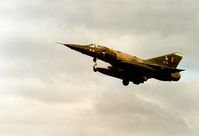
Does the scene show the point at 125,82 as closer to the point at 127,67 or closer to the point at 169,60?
the point at 127,67

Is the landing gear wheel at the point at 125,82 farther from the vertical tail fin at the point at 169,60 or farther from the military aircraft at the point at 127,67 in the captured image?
the vertical tail fin at the point at 169,60

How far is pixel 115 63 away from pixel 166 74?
323 inches

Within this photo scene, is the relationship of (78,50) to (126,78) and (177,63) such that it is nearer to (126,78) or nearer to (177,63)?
(126,78)

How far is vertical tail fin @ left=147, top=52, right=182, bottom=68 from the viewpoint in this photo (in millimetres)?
84625

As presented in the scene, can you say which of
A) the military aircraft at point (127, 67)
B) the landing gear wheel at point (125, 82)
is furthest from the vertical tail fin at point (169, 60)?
the landing gear wheel at point (125, 82)

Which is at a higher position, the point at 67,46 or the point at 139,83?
the point at 67,46

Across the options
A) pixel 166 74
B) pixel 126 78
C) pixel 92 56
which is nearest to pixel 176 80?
pixel 166 74

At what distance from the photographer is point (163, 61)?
8494cm

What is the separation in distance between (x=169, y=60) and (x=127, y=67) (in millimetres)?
9833

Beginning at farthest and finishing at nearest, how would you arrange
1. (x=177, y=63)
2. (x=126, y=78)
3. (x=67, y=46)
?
1. (x=177, y=63)
2. (x=126, y=78)
3. (x=67, y=46)

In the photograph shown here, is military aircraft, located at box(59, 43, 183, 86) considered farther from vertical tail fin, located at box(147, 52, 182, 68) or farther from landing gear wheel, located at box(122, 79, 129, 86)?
vertical tail fin, located at box(147, 52, 182, 68)

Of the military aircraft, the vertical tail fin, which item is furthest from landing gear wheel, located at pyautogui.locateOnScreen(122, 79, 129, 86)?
the vertical tail fin

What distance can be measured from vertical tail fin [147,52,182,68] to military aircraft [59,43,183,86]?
2.72 metres

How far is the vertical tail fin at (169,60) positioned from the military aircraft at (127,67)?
2716 millimetres
